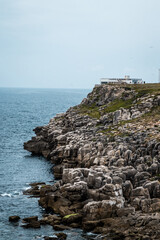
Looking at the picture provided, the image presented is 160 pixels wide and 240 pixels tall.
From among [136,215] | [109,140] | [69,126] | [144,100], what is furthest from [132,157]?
[69,126]

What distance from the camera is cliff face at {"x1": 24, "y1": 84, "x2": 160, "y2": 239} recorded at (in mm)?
49719

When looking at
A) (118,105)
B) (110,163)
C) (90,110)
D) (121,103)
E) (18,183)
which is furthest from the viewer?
(90,110)

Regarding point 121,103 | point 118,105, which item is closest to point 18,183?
point 118,105

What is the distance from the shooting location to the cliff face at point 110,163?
49719 mm

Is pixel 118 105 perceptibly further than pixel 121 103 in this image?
No

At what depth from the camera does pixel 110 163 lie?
224ft

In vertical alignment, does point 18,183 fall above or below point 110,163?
below

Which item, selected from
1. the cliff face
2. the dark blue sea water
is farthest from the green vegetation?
the dark blue sea water

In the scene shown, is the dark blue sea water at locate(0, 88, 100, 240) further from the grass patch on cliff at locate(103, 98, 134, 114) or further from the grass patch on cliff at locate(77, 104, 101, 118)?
the grass patch on cliff at locate(103, 98, 134, 114)

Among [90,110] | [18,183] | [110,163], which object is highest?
[90,110]

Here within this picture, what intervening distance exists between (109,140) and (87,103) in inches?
1944

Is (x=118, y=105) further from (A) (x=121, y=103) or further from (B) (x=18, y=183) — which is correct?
(B) (x=18, y=183)

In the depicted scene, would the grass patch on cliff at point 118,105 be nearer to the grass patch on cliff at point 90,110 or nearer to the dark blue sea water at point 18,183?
the grass patch on cliff at point 90,110

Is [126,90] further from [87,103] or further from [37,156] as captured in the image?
[37,156]
